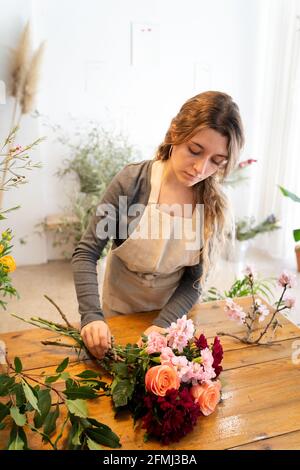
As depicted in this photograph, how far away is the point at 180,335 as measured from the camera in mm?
833

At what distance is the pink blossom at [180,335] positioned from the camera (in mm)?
834

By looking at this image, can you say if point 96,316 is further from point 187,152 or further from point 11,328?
point 11,328

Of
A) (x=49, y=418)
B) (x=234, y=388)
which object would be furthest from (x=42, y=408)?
(x=234, y=388)

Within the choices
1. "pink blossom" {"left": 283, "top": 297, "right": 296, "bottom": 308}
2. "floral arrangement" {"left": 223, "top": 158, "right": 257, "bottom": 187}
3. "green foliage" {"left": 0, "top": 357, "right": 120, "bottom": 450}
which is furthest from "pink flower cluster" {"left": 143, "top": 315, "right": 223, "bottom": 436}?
"floral arrangement" {"left": 223, "top": 158, "right": 257, "bottom": 187}

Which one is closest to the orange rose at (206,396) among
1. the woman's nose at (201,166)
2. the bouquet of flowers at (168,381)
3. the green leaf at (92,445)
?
the bouquet of flowers at (168,381)

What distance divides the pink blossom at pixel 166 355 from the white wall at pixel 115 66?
254 cm

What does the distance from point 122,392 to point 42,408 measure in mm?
172

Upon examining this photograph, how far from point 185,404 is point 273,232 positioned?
10.2 ft

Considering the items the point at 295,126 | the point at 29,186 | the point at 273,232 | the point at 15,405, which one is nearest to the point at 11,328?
the point at 29,186

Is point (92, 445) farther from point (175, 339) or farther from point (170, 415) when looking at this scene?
point (175, 339)

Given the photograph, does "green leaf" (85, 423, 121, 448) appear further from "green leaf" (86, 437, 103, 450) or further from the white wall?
the white wall

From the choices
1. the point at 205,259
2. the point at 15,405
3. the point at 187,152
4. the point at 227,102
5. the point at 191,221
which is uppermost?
the point at 227,102

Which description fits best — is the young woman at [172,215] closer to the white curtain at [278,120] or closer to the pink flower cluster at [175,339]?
the pink flower cluster at [175,339]

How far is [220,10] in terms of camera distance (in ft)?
10.4
